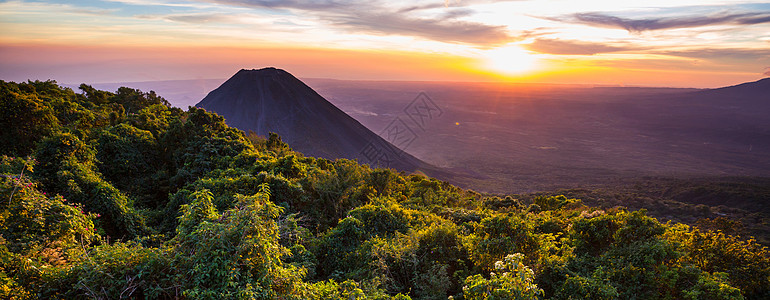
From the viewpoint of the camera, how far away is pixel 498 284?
6.06 meters

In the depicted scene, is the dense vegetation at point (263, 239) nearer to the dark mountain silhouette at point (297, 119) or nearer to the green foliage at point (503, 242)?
the green foliage at point (503, 242)

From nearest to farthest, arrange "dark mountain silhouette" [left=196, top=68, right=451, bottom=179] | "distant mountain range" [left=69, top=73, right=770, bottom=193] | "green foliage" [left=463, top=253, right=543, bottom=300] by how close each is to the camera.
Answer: "green foliage" [left=463, top=253, right=543, bottom=300] < "dark mountain silhouette" [left=196, top=68, right=451, bottom=179] < "distant mountain range" [left=69, top=73, right=770, bottom=193]

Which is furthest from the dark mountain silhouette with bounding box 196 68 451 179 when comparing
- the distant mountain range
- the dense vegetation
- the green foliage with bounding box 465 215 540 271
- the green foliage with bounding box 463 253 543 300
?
the green foliage with bounding box 463 253 543 300

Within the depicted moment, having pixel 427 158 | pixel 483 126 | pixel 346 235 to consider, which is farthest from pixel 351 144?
pixel 483 126

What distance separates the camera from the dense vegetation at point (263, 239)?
571 cm

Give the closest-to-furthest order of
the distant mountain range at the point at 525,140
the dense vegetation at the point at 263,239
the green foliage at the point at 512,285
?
the green foliage at the point at 512,285
the dense vegetation at the point at 263,239
the distant mountain range at the point at 525,140

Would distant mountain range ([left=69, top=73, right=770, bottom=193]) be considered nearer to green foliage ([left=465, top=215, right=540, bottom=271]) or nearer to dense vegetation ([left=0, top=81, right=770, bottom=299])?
dense vegetation ([left=0, top=81, right=770, bottom=299])

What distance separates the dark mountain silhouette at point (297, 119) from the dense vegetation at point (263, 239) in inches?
2293

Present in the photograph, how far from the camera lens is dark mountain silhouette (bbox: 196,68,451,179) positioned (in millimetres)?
80875

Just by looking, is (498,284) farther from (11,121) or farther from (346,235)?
(11,121)

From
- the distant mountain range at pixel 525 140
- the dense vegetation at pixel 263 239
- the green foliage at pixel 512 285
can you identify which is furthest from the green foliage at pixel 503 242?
the distant mountain range at pixel 525 140

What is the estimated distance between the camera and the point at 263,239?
232 inches

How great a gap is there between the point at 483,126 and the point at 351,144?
4506 inches

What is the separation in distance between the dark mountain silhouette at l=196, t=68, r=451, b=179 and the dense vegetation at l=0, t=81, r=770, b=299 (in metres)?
58.3
